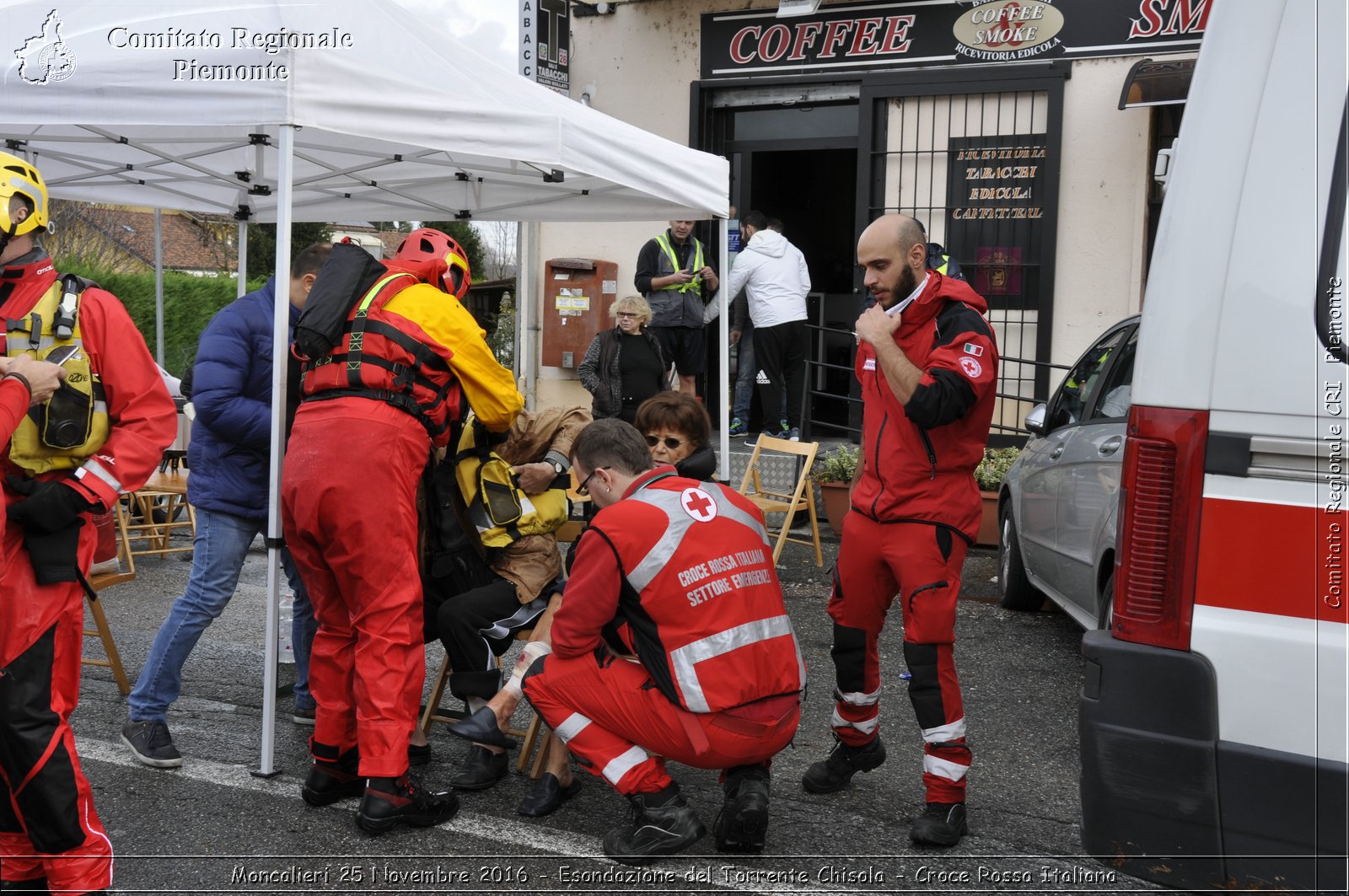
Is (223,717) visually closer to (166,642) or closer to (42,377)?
(166,642)

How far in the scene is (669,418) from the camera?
13.7 ft

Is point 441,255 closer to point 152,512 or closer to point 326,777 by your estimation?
point 326,777

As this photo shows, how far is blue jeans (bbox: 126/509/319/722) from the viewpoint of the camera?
439 cm

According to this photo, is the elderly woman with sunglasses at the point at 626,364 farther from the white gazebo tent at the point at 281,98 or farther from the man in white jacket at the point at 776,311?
the white gazebo tent at the point at 281,98

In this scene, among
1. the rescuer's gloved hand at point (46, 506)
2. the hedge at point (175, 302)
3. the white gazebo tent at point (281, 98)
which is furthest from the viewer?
the hedge at point (175, 302)

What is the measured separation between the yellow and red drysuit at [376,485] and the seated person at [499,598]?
1.12ft

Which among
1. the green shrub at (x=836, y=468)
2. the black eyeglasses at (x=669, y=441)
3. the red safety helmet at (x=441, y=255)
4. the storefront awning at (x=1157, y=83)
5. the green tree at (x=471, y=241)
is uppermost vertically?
the green tree at (x=471, y=241)

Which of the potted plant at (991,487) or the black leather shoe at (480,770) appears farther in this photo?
the potted plant at (991,487)

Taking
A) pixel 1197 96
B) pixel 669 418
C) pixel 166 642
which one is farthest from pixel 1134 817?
pixel 166 642

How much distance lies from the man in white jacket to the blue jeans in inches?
228

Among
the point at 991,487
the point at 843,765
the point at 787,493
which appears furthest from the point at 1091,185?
the point at 843,765

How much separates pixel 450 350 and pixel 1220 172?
2.40 meters

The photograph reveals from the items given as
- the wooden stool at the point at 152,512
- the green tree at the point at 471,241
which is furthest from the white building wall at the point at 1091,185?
the green tree at the point at 471,241

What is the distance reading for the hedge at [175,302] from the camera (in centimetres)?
1934
